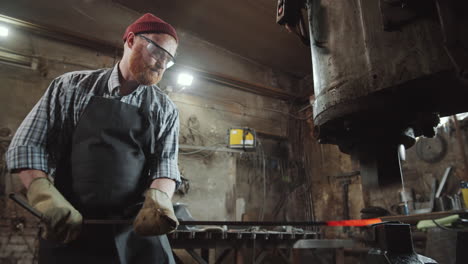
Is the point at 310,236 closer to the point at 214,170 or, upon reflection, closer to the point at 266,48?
the point at 214,170

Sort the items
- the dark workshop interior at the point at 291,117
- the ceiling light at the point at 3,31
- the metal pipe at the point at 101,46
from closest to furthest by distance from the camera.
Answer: the dark workshop interior at the point at 291,117
the ceiling light at the point at 3,31
the metal pipe at the point at 101,46

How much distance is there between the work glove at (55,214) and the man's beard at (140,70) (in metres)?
0.72

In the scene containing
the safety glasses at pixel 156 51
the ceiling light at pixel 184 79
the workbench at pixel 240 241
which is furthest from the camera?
the ceiling light at pixel 184 79

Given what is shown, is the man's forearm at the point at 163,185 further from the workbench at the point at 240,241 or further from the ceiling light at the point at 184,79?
the ceiling light at the point at 184,79

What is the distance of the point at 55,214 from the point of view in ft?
4.09

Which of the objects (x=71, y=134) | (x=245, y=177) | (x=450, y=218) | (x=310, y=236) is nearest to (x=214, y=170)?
(x=245, y=177)

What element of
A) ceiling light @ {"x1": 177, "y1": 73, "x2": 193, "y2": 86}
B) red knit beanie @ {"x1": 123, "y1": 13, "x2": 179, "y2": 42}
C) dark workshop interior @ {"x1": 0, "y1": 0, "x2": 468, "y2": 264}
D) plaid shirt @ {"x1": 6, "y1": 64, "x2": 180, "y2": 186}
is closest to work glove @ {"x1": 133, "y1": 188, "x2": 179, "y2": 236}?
dark workshop interior @ {"x1": 0, "y1": 0, "x2": 468, "y2": 264}

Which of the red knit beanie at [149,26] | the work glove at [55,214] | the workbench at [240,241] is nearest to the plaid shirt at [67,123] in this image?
the work glove at [55,214]

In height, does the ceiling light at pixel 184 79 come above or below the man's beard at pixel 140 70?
above

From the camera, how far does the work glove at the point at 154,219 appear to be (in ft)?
4.42

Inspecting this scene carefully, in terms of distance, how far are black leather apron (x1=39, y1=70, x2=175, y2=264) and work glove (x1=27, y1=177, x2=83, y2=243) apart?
0.38ft

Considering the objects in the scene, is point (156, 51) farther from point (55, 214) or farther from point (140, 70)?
point (55, 214)

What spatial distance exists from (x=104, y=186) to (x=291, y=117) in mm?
7038

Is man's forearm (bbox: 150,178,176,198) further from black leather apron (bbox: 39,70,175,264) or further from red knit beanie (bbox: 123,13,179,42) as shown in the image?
red knit beanie (bbox: 123,13,179,42)
